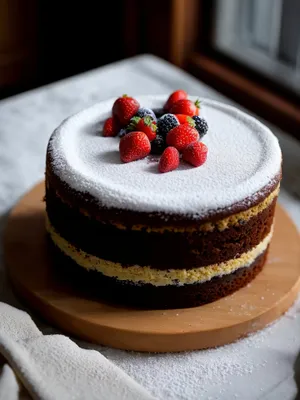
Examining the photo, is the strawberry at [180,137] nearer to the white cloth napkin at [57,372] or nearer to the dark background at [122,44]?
the white cloth napkin at [57,372]

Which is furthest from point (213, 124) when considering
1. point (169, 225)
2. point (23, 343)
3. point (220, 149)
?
point (23, 343)

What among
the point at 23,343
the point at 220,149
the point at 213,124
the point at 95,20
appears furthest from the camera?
the point at 95,20

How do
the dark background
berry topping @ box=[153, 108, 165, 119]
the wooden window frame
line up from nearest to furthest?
berry topping @ box=[153, 108, 165, 119] → the wooden window frame → the dark background

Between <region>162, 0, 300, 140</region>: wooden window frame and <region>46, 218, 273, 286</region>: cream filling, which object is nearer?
<region>46, 218, 273, 286</region>: cream filling

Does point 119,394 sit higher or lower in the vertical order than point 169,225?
lower

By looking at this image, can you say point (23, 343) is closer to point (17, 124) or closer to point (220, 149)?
point (220, 149)

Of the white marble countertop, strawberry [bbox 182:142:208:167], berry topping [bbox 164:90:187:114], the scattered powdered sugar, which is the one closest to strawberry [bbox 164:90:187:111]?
berry topping [bbox 164:90:187:114]

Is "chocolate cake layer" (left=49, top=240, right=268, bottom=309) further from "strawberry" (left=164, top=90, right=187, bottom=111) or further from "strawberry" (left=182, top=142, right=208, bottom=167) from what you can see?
"strawberry" (left=164, top=90, right=187, bottom=111)

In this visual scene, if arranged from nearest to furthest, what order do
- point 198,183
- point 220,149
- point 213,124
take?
point 198,183
point 220,149
point 213,124
